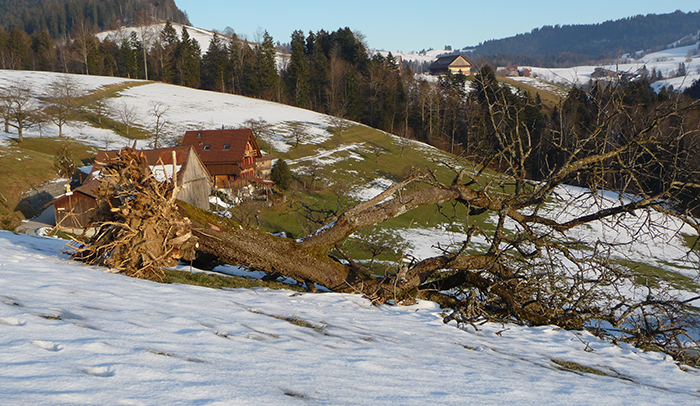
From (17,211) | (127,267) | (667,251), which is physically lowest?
(667,251)

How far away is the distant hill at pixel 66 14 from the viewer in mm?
149750

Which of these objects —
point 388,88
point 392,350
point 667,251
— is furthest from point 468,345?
point 388,88

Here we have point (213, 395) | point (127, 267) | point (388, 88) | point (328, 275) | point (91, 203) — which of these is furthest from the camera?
point (388, 88)

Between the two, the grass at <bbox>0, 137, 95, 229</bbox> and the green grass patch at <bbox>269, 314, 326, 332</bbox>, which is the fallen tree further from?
the grass at <bbox>0, 137, 95, 229</bbox>

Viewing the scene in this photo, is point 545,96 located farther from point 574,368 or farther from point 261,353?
point 261,353

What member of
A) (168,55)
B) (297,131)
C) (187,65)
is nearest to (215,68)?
(187,65)

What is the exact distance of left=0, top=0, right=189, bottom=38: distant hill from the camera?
491ft

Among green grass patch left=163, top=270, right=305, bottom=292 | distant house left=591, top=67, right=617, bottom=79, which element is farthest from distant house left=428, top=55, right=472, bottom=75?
green grass patch left=163, top=270, right=305, bottom=292

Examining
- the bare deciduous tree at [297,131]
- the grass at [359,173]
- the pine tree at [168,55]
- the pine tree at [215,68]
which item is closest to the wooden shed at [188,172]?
the grass at [359,173]

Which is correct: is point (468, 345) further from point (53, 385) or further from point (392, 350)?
point (53, 385)

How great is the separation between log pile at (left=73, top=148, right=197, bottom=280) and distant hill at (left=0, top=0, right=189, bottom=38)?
538ft

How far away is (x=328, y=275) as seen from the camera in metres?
6.38

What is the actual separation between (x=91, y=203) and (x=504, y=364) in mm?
32244

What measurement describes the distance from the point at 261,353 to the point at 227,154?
A: 42118 millimetres
